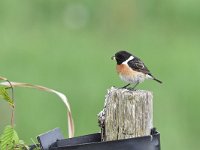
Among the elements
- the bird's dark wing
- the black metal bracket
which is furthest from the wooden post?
the bird's dark wing

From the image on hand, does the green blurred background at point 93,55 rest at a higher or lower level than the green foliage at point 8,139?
higher

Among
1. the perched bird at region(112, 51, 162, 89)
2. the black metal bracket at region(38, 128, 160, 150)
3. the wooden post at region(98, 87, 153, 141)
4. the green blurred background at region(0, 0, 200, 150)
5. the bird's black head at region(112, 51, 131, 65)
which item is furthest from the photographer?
the green blurred background at region(0, 0, 200, 150)

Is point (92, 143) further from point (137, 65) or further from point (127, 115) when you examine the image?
point (137, 65)

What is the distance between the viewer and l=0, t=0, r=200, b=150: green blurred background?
10391 millimetres

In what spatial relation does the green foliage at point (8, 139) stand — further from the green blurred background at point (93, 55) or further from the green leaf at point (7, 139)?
the green blurred background at point (93, 55)

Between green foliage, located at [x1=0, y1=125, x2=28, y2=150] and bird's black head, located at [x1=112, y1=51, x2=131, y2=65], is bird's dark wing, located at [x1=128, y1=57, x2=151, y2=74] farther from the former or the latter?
green foliage, located at [x1=0, y1=125, x2=28, y2=150]

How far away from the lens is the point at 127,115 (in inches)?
181

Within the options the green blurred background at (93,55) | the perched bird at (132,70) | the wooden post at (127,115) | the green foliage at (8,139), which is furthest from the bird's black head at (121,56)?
the green blurred background at (93,55)

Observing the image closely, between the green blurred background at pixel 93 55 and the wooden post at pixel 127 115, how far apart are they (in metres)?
5.08

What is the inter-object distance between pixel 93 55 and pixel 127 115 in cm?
793

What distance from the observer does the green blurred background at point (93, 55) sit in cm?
1039

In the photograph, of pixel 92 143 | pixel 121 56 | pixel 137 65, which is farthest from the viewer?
pixel 137 65

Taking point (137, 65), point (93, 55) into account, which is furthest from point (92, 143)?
point (93, 55)

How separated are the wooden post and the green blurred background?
5.08 metres
